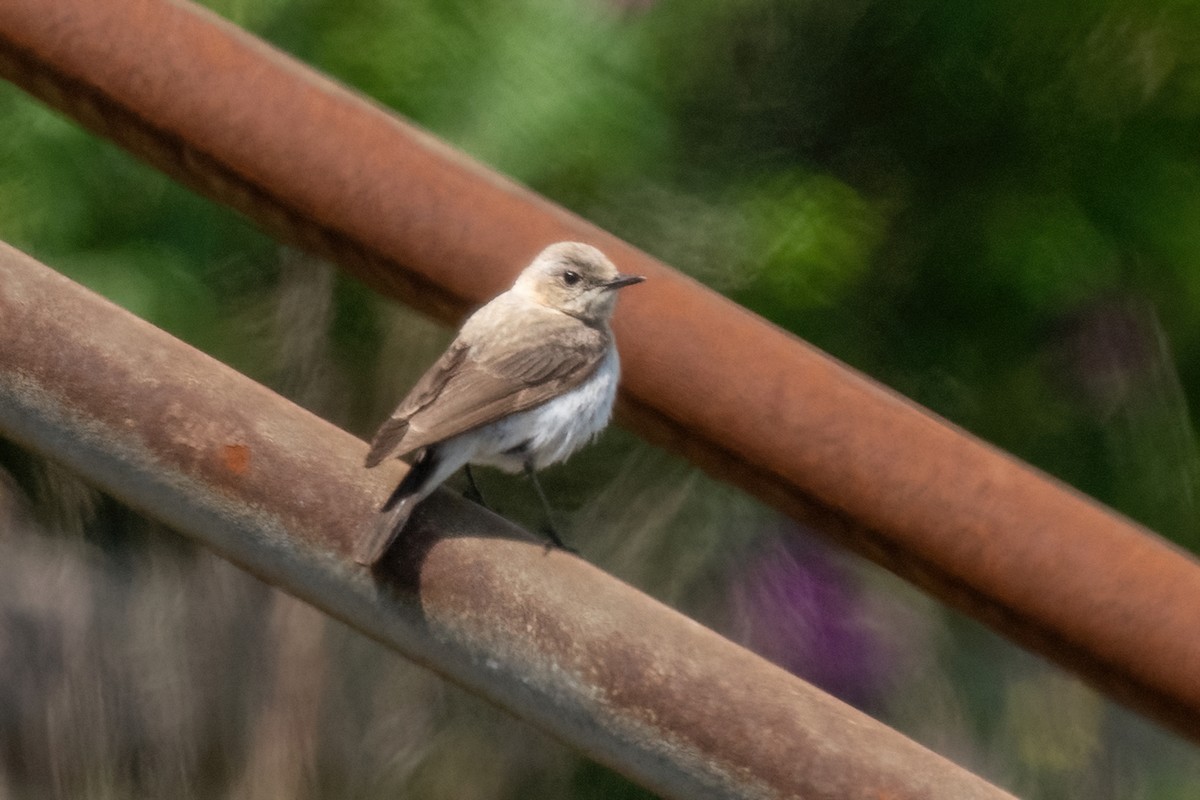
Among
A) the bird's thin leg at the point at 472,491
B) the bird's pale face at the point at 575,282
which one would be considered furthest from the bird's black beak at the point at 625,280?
the bird's thin leg at the point at 472,491

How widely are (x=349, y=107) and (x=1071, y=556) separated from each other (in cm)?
103

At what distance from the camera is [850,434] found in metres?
1.71

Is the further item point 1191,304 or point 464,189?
point 1191,304

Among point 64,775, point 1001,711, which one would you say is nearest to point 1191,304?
point 1001,711

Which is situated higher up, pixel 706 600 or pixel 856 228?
→ pixel 856 228

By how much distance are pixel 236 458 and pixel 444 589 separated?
0.81 feet

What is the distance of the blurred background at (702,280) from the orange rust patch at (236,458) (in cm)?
146

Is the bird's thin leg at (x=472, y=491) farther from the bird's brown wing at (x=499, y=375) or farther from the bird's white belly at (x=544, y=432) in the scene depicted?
the bird's brown wing at (x=499, y=375)

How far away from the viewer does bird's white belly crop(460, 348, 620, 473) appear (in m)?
2.74

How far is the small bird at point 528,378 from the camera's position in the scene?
2430 mm

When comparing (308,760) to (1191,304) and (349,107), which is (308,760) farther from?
(1191,304)

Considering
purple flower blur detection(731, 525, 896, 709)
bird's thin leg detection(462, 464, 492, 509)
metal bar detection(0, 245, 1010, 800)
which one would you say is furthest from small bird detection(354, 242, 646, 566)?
metal bar detection(0, 245, 1010, 800)

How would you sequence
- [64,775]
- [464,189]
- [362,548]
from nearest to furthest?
1. [362,548]
2. [464,189]
3. [64,775]

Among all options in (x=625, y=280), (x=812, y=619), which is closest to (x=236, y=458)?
(x=625, y=280)
